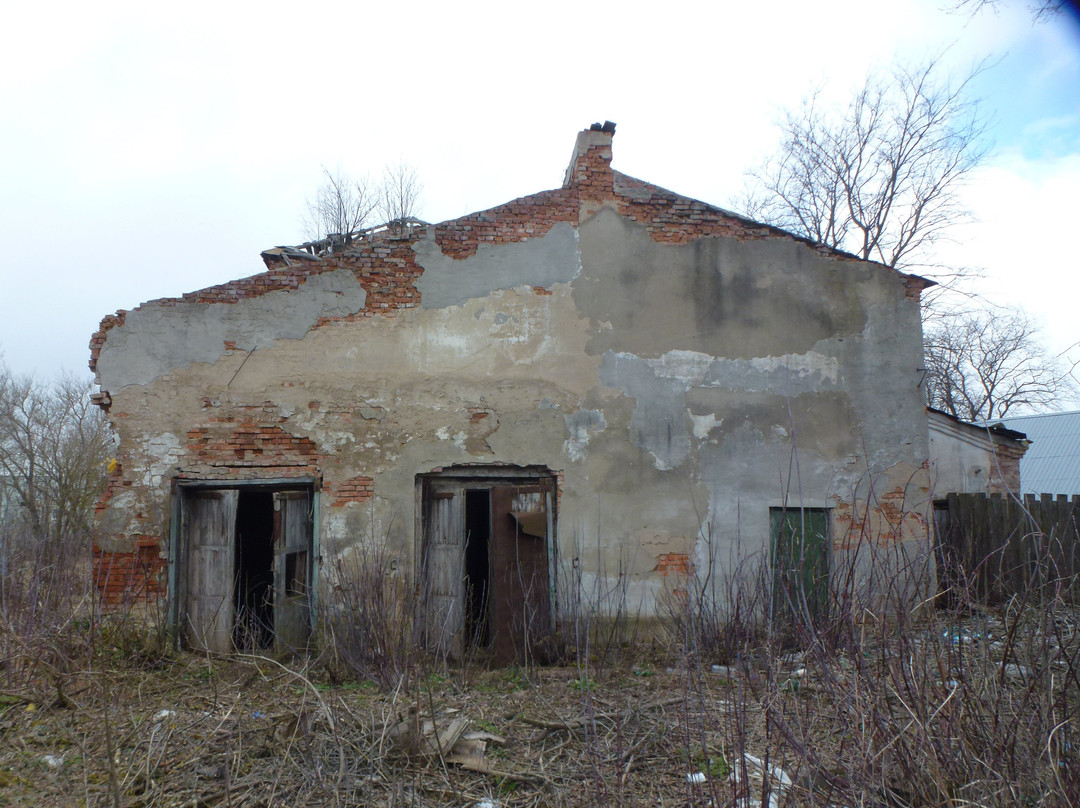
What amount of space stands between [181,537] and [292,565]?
107 cm

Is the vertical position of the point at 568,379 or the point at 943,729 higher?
the point at 568,379

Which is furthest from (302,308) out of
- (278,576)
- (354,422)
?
(278,576)

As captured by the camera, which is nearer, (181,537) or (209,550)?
(181,537)

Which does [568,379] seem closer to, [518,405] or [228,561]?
[518,405]

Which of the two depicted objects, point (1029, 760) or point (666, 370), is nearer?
point (1029, 760)

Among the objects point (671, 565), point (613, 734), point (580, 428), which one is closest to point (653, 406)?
point (580, 428)

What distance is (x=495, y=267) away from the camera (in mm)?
7918

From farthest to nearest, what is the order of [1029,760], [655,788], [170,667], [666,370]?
[666,370]
[170,667]
[655,788]
[1029,760]

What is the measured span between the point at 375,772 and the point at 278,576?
3936mm

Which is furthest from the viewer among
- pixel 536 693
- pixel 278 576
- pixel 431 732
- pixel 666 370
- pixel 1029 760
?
pixel 666 370

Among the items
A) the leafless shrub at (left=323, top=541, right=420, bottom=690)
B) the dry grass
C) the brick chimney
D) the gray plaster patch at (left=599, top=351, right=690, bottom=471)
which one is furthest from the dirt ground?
the brick chimney

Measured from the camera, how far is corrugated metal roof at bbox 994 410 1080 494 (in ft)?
77.5

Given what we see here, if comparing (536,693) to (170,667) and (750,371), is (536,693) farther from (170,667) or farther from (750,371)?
(750,371)

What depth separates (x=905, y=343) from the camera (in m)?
8.45
